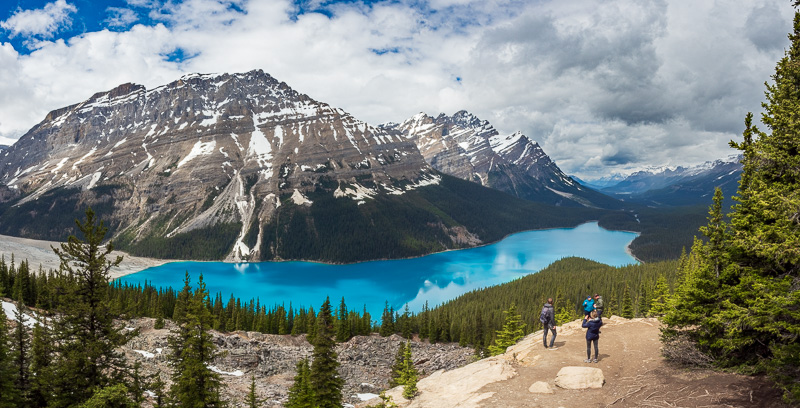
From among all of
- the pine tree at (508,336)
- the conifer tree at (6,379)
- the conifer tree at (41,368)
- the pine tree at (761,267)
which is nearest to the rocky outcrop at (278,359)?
the pine tree at (508,336)

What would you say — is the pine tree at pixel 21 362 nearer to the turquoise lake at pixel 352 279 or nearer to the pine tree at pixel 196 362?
the pine tree at pixel 196 362

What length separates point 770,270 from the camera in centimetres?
1492

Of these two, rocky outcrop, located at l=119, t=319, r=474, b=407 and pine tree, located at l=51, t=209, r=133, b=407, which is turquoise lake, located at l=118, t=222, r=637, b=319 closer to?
rocky outcrop, located at l=119, t=319, r=474, b=407

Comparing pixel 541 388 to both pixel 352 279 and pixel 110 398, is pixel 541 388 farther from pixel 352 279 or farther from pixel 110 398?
pixel 352 279

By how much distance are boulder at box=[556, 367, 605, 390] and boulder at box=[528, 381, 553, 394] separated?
0.55 metres

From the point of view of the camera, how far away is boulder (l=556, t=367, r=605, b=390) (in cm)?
1645

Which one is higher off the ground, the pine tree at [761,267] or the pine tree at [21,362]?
the pine tree at [761,267]

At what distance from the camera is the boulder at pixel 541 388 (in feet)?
54.2

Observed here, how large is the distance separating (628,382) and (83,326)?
23391mm

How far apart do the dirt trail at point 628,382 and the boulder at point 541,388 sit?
21 cm

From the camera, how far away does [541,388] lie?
1673cm

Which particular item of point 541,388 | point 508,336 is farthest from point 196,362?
point 508,336

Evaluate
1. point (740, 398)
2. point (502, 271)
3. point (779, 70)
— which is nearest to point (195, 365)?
point (740, 398)

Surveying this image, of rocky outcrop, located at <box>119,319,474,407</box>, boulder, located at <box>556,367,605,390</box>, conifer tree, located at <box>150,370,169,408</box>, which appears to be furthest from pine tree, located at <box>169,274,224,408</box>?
rocky outcrop, located at <box>119,319,474,407</box>
